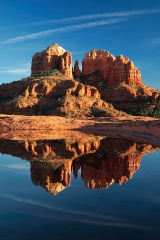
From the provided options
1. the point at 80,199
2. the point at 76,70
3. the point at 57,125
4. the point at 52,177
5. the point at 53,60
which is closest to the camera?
the point at 80,199

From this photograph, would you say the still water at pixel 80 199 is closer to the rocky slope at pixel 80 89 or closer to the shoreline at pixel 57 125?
the shoreline at pixel 57 125

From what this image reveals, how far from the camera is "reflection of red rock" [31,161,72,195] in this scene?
15777mm

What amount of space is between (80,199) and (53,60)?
132663 mm

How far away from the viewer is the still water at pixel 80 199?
10312mm

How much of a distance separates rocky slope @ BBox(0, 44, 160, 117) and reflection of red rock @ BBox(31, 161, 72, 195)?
72932 millimetres

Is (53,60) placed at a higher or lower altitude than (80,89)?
higher

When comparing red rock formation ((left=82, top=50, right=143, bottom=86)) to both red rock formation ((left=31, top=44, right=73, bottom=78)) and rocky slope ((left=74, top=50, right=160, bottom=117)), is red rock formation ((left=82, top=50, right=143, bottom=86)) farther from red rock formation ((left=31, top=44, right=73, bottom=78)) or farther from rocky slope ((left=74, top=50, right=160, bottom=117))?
red rock formation ((left=31, top=44, right=73, bottom=78))

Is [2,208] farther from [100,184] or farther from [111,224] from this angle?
[100,184]

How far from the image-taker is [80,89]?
10906 centimetres

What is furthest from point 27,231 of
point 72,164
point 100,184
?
point 72,164

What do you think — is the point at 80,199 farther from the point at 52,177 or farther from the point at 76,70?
the point at 76,70

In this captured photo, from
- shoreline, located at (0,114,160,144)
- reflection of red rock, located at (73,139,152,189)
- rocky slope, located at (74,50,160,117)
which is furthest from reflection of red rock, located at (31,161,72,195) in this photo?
rocky slope, located at (74,50,160,117)

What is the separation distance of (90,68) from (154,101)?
4027 centimetres

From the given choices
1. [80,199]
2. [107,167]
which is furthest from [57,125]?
[80,199]
